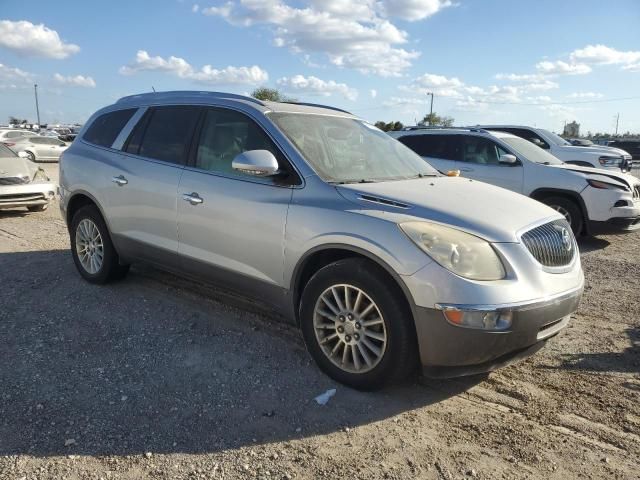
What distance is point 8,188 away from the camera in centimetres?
954

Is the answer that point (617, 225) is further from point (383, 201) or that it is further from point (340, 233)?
point (340, 233)

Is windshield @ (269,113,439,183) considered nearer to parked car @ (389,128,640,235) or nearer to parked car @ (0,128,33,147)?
parked car @ (389,128,640,235)

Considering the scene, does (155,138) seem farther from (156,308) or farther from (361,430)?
(361,430)

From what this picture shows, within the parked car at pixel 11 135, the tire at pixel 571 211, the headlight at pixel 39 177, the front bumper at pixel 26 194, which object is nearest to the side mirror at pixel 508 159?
the tire at pixel 571 211

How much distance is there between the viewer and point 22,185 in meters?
9.77

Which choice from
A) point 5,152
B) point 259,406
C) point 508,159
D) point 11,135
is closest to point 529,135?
point 508,159

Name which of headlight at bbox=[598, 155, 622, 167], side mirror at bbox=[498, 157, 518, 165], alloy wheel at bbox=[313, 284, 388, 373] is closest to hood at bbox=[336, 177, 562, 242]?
alloy wheel at bbox=[313, 284, 388, 373]

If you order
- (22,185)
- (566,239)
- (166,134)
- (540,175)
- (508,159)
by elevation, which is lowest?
(22,185)

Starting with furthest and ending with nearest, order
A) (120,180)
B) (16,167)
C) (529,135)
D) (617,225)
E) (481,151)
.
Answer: (529,135)
(16,167)
(481,151)
(617,225)
(120,180)

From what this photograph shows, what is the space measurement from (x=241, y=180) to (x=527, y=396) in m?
2.49

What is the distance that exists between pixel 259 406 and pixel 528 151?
7499mm

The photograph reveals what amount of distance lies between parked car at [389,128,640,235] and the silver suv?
4561 millimetres

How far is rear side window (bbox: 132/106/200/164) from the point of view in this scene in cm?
454

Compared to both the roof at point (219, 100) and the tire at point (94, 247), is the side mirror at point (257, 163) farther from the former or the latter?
the tire at point (94, 247)
